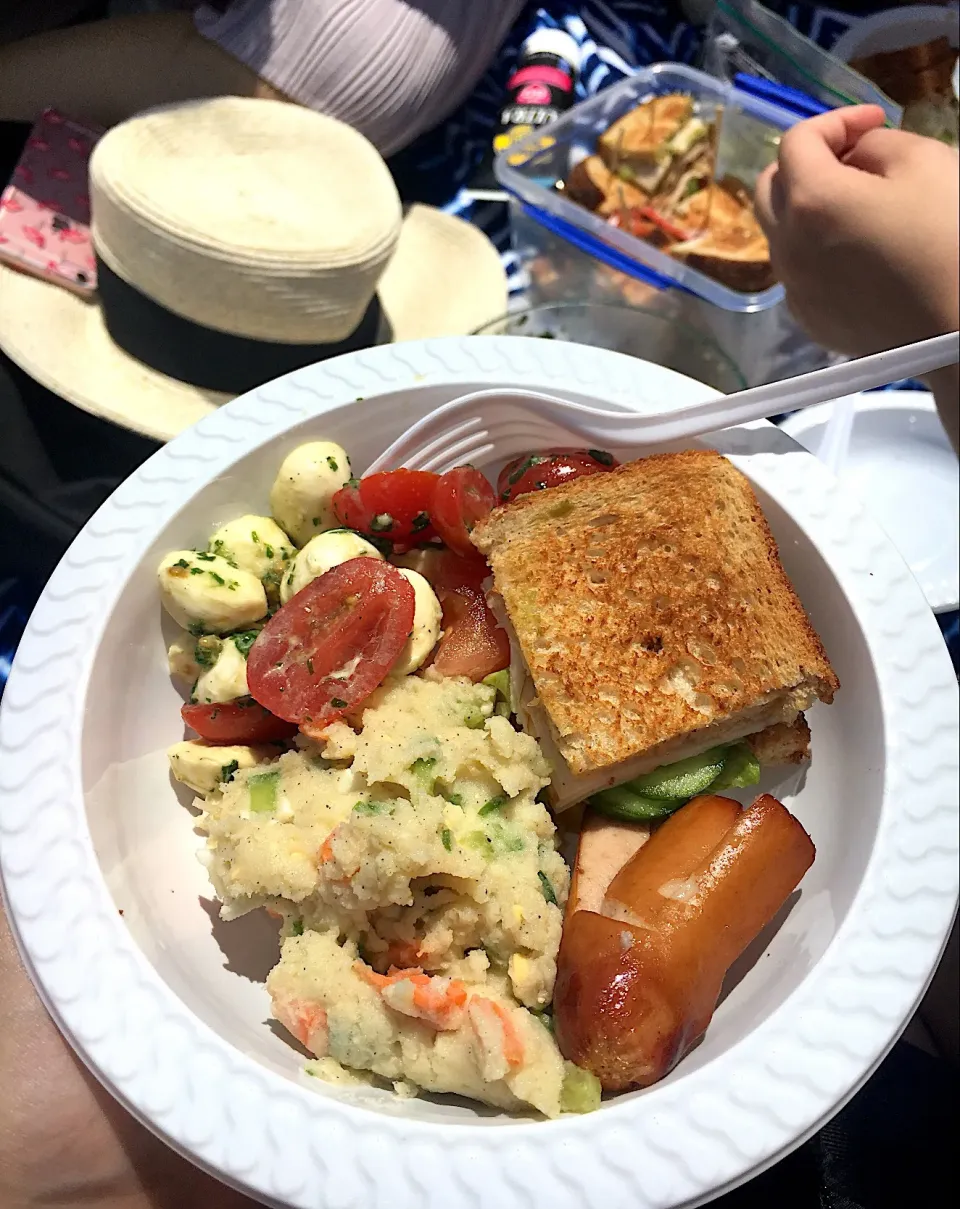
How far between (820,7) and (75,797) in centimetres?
249

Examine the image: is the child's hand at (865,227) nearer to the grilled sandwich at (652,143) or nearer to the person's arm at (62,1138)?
the grilled sandwich at (652,143)

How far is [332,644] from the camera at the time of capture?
97 cm

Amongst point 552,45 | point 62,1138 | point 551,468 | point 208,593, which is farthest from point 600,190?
point 62,1138

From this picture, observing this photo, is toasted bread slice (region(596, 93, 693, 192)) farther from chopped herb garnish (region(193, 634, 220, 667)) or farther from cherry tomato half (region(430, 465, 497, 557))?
chopped herb garnish (region(193, 634, 220, 667))

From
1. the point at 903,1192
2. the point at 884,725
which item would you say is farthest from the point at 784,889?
the point at 903,1192

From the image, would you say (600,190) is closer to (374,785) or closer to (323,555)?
(323,555)

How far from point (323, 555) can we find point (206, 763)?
0.94ft

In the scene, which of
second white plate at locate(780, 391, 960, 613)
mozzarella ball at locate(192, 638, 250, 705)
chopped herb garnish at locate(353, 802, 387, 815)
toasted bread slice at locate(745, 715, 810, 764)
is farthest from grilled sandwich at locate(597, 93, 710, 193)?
chopped herb garnish at locate(353, 802, 387, 815)

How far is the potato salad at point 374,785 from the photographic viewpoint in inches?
32.8

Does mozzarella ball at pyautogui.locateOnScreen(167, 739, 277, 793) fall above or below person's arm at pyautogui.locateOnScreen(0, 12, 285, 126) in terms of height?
below

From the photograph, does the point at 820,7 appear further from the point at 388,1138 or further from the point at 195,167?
the point at 388,1138

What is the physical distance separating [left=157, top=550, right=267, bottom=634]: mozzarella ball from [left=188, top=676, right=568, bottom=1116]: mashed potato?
0.19 metres

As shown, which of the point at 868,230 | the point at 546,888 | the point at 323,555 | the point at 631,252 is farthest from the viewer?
the point at 631,252

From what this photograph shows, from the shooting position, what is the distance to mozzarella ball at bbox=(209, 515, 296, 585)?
106 centimetres
